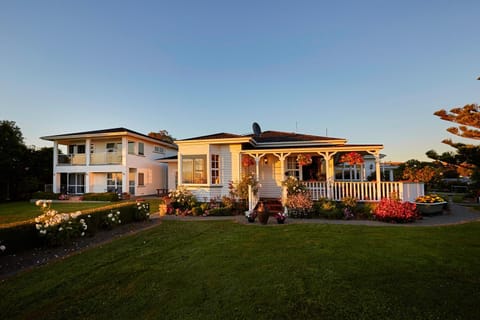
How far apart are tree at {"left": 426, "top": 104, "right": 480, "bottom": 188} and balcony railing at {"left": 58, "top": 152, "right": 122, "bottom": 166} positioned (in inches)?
941

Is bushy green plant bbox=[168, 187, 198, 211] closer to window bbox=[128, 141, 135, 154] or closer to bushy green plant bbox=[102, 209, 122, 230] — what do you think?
bushy green plant bbox=[102, 209, 122, 230]

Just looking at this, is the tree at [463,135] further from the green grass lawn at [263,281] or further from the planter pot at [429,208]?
the green grass lawn at [263,281]

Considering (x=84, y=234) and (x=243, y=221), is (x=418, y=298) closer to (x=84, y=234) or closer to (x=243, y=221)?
(x=243, y=221)

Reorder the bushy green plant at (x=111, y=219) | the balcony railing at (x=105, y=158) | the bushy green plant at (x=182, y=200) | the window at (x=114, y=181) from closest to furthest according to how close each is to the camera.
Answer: the bushy green plant at (x=111, y=219)
the bushy green plant at (x=182, y=200)
the balcony railing at (x=105, y=158)
the window at (x=114, y=181)

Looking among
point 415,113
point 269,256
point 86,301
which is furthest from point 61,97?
point 415,113

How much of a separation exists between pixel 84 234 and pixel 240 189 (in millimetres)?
6372

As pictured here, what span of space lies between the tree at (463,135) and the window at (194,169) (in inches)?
576

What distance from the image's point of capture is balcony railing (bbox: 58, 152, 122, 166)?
18.7 metres

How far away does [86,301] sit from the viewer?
10.3 ft

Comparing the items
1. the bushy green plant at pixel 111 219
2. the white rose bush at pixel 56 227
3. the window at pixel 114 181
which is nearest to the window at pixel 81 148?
the window at pixel 114 181

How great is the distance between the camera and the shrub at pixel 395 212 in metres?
7.92

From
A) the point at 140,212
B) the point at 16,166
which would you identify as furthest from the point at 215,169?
the point at 16,166

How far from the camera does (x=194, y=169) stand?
11977 millimetres

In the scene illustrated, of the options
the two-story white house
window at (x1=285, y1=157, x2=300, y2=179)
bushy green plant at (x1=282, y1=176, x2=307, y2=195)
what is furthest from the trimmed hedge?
the two-story white house
